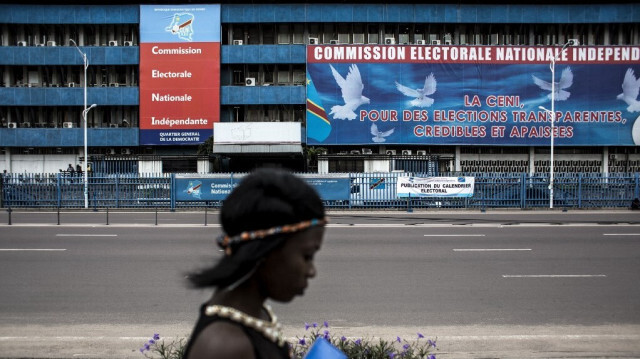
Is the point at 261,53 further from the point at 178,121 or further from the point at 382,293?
the point at 382,293

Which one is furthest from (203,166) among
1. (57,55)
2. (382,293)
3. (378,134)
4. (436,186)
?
(382,293)

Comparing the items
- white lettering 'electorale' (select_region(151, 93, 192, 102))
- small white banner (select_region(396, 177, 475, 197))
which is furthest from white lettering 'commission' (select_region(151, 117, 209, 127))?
small white banner (select_region(396, 177, 475, 197))

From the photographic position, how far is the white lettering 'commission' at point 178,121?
45.3 meters

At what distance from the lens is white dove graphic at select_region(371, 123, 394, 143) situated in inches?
1740

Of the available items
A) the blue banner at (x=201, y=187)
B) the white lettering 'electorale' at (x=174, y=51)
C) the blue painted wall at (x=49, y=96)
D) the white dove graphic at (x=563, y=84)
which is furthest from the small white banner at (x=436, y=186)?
the blue painted wall at (x=49, y=96)

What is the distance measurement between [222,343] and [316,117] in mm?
43321

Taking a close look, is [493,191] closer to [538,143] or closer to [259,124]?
[259,124]

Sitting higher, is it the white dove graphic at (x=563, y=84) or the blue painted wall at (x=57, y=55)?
the blue painted wall at (x=57, y=55)

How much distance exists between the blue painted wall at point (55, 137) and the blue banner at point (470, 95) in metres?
17.7

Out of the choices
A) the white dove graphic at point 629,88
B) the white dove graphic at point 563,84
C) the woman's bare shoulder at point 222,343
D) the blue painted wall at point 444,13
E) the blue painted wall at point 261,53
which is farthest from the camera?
the blue painted wall at point 444,13

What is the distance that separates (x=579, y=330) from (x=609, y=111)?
4435 centimetres

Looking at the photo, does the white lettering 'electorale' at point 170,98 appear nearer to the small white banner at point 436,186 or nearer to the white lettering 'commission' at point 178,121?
the white lettering 'commission' at point 178,121

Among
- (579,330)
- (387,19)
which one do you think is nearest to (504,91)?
(387,19)

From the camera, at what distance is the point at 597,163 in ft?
152
